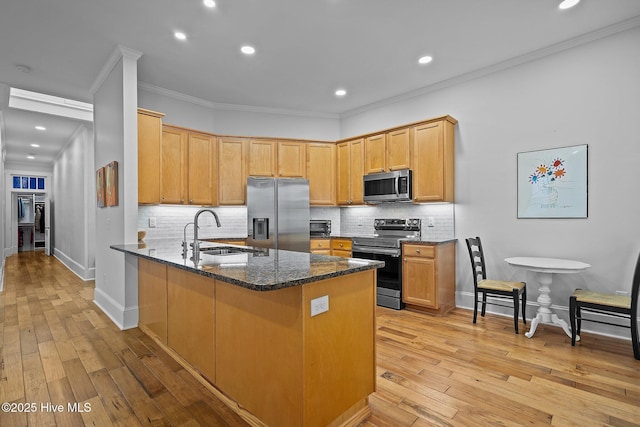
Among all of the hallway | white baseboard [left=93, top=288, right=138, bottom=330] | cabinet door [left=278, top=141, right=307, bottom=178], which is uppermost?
cabinet door [left=278, top=141, right=307, bottom=178]

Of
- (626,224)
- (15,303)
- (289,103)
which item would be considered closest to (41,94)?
(15,303)

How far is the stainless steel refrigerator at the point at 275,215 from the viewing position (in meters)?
5.21

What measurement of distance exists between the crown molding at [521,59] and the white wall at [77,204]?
217 inches

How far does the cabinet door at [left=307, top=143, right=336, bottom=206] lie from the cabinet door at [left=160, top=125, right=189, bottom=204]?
6.60ft

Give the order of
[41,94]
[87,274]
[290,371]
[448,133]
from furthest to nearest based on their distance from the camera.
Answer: [87,274] < [41,94] < [448,133] < [290,371]

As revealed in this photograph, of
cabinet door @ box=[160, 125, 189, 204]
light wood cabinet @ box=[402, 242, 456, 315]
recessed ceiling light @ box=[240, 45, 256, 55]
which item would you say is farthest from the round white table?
cabinet door @ box=[160, 125, 189, 204]

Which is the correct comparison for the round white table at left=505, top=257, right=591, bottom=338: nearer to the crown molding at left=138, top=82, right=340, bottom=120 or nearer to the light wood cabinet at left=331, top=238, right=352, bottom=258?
the light wood cabinet at left=331, top=238, right=352, bottom=258

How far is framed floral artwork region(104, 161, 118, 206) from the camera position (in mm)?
3783

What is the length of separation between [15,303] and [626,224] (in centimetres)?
759

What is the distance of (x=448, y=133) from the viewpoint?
4.35 metres

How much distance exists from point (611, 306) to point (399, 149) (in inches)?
115

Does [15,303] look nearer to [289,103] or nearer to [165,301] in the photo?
[165,301]

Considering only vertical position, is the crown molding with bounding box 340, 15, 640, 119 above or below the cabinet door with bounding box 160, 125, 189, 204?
above

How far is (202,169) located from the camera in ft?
16.4
